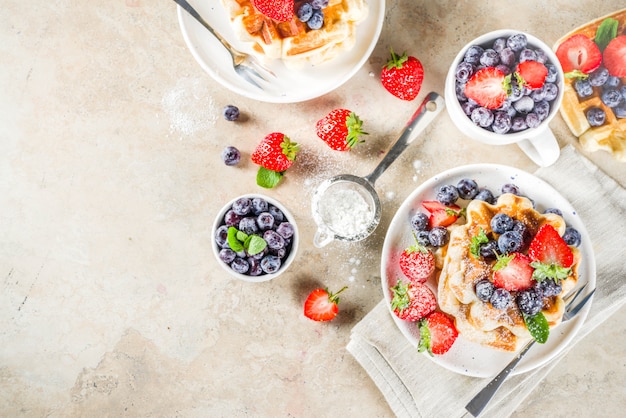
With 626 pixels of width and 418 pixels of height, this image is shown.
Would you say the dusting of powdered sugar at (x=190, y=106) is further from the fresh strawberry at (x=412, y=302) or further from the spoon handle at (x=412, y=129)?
the fresh strawberry at (x=412, y=302)

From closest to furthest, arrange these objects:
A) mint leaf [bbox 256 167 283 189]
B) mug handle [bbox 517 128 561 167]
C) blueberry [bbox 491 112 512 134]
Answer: blueberry [bbox 491 112 512 134]
mug handle [bbox 517 128 561 167]
mint leaf [bbox 256 167 283 189]

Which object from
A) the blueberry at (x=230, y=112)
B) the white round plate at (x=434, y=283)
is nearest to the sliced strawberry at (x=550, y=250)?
the white round plate at (x=434, y=283)

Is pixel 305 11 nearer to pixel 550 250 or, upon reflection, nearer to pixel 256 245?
pixel 256 245

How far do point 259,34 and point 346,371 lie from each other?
133 cm

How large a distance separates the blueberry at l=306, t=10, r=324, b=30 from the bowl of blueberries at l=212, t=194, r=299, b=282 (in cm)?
62

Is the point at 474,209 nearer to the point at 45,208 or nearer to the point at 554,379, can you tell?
the point at 554,379

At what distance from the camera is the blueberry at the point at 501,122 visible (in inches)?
76.1

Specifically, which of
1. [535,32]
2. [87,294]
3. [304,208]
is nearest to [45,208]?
[87,294]

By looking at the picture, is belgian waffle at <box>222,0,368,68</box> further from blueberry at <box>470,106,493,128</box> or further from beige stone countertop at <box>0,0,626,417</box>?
blueberry at <box>470,106,493,128</box>

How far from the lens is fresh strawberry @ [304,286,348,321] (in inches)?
84.8

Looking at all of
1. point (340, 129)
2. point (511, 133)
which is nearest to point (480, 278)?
point (511, 133)

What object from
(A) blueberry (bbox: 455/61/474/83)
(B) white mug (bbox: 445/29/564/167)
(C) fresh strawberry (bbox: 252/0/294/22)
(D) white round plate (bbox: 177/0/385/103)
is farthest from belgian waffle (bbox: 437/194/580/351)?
(C) fresh strawberry (bbox: 252/0/294/22)

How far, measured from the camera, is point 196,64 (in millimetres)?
2250

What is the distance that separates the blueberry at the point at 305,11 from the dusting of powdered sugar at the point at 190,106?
592 mm
